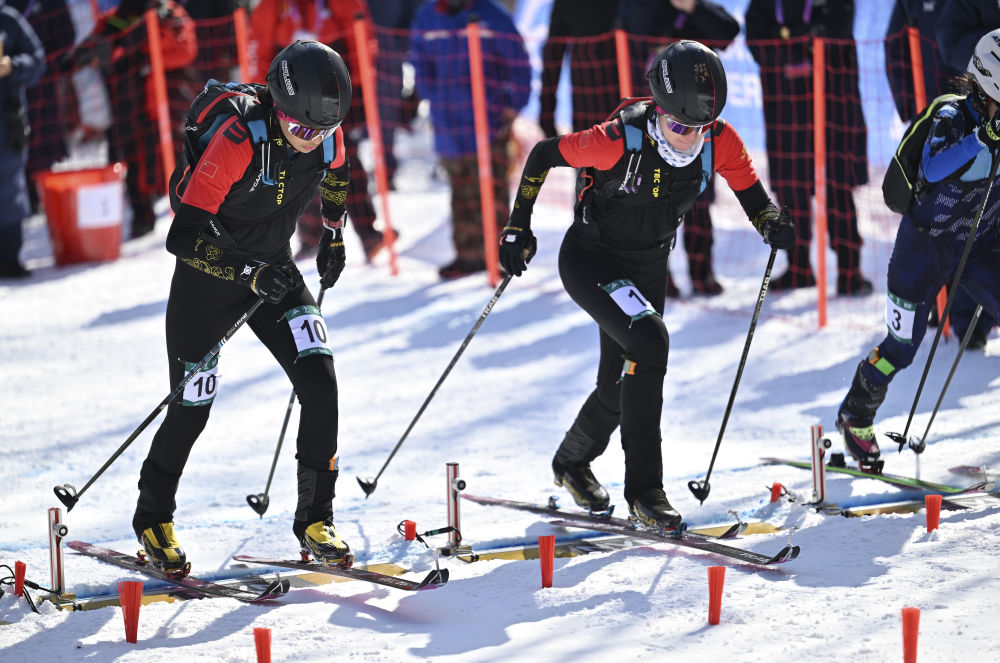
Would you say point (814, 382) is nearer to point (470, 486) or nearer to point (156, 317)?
point (470, 486)

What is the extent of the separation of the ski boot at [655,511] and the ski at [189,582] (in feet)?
4.37

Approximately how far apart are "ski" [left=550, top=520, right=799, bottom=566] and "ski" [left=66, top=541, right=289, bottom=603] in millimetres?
1315

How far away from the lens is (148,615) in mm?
4762

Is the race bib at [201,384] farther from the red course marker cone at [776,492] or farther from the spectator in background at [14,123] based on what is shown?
the spectator in background at [14,123]

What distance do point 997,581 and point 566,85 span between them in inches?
269

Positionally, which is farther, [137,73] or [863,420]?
[137,73]

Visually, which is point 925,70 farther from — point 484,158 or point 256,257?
point 256,257

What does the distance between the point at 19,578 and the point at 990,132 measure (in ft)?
12.9

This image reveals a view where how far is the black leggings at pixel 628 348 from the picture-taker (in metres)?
5.20

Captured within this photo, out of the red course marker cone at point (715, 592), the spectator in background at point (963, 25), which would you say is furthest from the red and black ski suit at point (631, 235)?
the spectator in background at point (963, 25)

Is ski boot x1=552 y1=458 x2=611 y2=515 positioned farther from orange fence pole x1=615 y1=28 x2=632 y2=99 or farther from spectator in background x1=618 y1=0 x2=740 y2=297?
orange fence pole x1=615 y1=28 x2=632 y2=99

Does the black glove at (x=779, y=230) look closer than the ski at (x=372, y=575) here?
No

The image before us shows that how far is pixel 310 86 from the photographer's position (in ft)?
15.7

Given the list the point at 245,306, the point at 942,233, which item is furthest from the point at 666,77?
the point at 245,306
